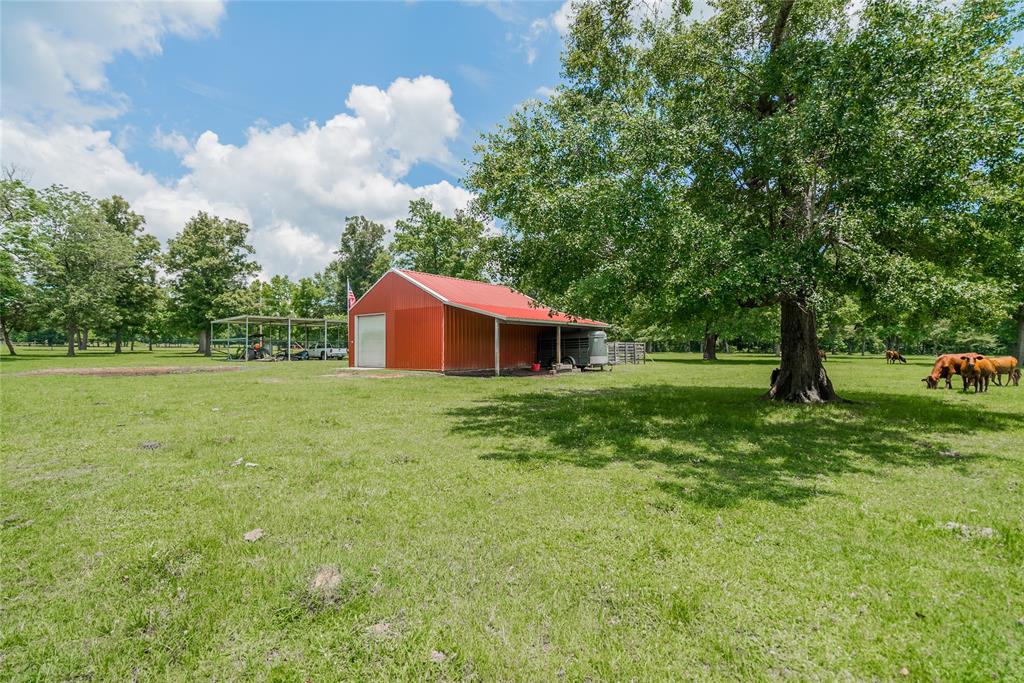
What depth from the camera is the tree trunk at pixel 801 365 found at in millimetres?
11367

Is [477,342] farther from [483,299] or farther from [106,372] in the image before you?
[106,372]

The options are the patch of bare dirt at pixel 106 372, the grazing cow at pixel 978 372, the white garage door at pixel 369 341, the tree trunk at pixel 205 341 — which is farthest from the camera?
the tree trunk at pixel 205 341

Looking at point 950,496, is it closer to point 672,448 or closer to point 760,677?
point 672,448

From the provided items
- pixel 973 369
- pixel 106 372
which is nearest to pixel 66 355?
pixel 106 372

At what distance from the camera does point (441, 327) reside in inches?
818

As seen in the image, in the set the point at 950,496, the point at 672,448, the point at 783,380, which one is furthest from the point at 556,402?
the point at 950,496

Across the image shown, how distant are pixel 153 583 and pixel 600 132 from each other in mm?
9626

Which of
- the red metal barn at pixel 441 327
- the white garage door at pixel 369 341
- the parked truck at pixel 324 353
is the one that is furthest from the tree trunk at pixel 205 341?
the white garage door at pixel 369 341

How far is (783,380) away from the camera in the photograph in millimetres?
11758

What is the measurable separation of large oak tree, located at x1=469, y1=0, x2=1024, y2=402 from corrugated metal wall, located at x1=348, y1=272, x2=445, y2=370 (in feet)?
38.3

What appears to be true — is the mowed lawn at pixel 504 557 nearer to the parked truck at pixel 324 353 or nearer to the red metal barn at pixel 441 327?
the red metal barn at pixel 441 327

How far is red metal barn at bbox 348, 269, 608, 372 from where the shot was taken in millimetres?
20797

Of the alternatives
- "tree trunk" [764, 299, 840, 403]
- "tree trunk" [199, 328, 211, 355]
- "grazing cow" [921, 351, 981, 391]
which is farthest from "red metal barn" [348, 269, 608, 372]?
"tree trunk" [199, 328, 211, 355]

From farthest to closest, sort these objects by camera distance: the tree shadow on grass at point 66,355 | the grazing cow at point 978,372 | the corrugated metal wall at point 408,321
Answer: the tree shadow on grass at point 66,355, the corrugated metal wall at point 408,321, the grazing cow at point 978,372
